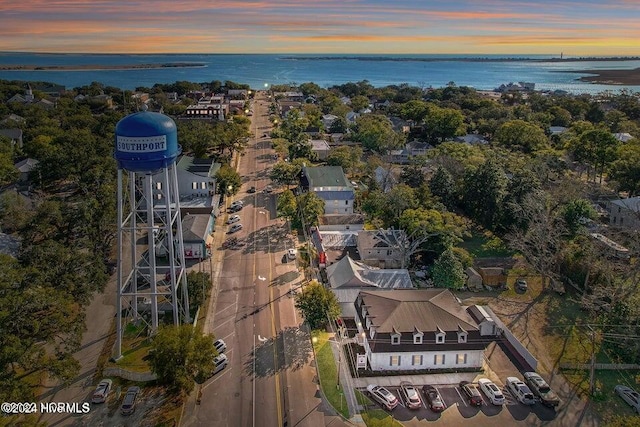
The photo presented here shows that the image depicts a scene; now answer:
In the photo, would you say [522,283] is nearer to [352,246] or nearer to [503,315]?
[503,315]

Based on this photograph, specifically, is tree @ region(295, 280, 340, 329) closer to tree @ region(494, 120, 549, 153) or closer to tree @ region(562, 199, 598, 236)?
tree @ region(562, 199, 598, 236)

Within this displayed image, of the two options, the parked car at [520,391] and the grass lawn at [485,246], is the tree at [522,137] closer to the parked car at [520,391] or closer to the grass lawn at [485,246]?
the grass lawn at [485,246]

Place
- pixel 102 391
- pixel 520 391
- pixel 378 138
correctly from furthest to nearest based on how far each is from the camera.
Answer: pixel 378 138 → pixel 520 391 → pixel 102 391

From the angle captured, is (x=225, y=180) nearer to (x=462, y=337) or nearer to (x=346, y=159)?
(x=346, y=159)

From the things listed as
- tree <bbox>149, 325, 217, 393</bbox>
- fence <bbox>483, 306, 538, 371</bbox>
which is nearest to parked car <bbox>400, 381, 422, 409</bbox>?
fence <bbox>483, 306, 538, 371</bbox>

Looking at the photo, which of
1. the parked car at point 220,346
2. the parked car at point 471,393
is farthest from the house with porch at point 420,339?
the parked car at point 220,346

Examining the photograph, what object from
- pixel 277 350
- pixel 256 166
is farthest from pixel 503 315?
pixel 256 166

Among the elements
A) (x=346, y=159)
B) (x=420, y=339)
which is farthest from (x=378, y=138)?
(x=420, y=339)
